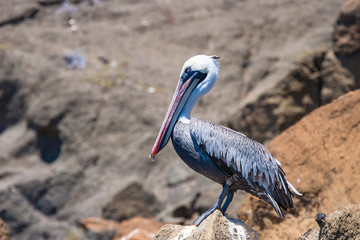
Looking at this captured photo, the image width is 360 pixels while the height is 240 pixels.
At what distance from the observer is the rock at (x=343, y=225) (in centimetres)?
430

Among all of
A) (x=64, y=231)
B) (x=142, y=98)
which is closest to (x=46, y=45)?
(x=142, y=98)

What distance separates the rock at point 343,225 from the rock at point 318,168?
1857mm

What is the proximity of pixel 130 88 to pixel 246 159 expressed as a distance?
8011 mm

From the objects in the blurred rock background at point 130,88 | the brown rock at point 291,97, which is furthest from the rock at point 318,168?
the brown rock at point 291,97

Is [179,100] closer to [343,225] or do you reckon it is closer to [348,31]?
[343,225]

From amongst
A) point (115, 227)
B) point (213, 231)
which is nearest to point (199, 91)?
point (213, 231)

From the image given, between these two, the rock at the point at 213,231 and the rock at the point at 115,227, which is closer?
the rock at the point at 213,231

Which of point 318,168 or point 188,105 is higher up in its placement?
point 188,105

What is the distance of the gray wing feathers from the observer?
5270 millimetres

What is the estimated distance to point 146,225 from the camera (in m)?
8.76

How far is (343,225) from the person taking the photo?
4.34 m

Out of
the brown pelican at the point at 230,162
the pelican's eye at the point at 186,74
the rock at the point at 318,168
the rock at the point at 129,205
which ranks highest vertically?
the pelican's eye at the point at 186,74

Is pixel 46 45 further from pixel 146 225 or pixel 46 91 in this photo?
pixel 146 225

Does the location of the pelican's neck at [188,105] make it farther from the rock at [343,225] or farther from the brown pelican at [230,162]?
the rock at [343,225]
